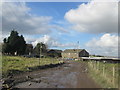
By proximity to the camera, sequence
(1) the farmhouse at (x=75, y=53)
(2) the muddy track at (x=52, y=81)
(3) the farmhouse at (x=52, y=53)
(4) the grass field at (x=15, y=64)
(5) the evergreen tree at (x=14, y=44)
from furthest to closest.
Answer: (1) the farmhouse at (x=75, y=53), (3) the farmhouse at (x=52, y=53), (5) the evergreen tree at (x=14, y=44), (4) the grass field at (x=15, y=64), (2) the muddy track at (x=52, y=81)

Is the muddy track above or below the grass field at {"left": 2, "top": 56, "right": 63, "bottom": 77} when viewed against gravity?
below

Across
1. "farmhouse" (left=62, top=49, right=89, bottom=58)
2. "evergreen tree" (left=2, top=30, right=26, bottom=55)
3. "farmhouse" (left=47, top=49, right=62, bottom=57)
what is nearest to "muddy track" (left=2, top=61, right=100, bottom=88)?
"evergreen tree" (left=2, top=30, right=26, bottom=55)

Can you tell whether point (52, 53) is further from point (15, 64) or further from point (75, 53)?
point (15, 64)

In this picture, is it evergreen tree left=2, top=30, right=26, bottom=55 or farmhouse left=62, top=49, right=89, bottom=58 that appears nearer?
evergreen tree left=2, top=30, right=26, bottom=55

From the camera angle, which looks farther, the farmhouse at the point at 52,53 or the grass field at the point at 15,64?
the farmhouse at the point at 52,53

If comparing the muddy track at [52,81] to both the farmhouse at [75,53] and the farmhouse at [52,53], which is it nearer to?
the farmhouse at [52,53]

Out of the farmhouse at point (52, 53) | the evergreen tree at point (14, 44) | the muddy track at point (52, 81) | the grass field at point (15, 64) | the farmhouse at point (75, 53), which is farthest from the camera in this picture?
the farmhouse at point (75, 53)

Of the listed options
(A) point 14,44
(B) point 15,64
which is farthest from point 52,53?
(B) point 15,64

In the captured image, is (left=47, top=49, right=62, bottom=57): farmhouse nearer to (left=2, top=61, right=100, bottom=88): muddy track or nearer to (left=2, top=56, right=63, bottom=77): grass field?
(left=2, top=56, right=63, bottom=77): grass field

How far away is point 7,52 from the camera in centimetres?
6294

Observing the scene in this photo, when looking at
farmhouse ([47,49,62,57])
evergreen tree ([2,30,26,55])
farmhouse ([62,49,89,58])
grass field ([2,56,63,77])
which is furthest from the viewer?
farmhouse ([62,49,89,58])

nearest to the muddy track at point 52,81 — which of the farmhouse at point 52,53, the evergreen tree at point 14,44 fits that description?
the evergreen tree at point 14,44

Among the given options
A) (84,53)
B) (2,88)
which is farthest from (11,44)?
(84,53)

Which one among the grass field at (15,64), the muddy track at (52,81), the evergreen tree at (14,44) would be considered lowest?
the muddy track at (52,81)
